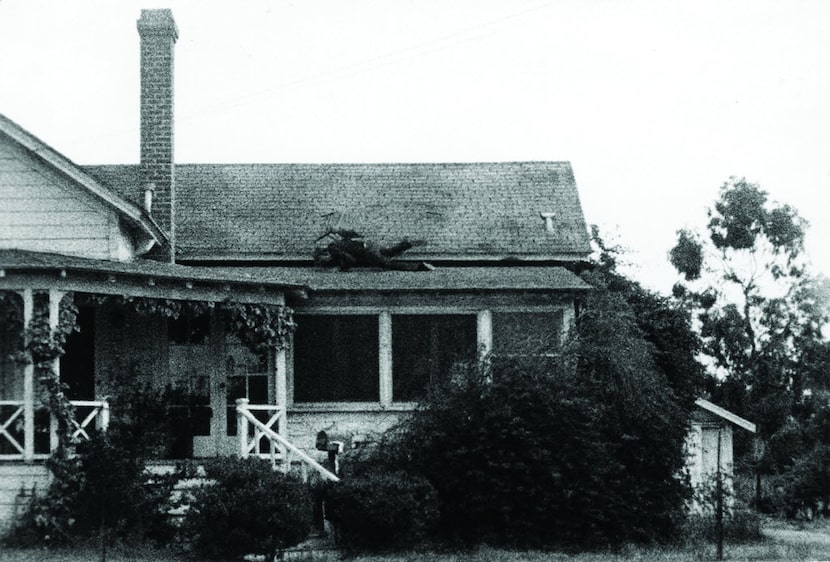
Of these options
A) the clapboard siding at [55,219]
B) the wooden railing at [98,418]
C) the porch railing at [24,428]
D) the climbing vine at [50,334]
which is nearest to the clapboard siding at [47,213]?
the clapboard siding at [55,219]

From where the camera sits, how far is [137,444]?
47.1 ft

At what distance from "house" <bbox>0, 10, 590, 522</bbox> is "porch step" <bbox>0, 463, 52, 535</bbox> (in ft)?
0.06

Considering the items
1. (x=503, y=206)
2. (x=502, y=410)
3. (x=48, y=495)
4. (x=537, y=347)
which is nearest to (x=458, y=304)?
(x=537, y=347)

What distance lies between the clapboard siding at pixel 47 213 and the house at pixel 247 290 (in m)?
0.02

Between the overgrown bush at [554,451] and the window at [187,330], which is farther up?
the window at [187,330]

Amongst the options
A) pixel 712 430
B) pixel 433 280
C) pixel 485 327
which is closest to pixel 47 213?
pixel 433 280

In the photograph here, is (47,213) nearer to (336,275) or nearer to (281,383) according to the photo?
(281,383)

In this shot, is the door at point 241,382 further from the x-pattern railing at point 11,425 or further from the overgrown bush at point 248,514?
the overgrown bush at point 248,514

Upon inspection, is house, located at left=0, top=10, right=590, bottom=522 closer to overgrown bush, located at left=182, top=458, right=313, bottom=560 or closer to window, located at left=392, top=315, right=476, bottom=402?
window, located at left=392, top=315, right=476, bottom=402

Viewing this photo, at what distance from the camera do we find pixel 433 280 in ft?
59.7

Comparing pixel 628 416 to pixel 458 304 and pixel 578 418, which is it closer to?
pixel 578 418

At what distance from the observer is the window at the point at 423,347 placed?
59.0ft

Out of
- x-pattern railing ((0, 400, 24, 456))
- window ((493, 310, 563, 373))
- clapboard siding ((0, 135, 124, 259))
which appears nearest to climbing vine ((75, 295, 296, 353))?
clapboard siding ((0, 135, 124, 259))

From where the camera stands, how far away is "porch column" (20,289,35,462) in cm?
1380
